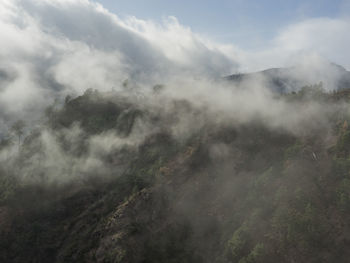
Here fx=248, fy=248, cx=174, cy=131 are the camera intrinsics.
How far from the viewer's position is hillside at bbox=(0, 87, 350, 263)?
19.9 meters

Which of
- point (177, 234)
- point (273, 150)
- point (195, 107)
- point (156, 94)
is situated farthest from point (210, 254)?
point (156, 94)

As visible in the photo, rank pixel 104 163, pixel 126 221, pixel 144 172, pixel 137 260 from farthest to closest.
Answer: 1. pixel 104 163
2. pixel 144 172
3. pixel 126 221
4. pixel 137 260

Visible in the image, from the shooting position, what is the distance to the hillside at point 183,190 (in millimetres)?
19922

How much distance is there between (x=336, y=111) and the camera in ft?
100

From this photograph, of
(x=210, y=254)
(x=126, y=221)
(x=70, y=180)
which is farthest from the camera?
(x=70, y=180)

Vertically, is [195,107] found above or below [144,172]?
above

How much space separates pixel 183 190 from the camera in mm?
28812

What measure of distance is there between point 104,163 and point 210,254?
2476 centimetres

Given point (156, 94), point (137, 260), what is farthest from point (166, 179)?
point (156, 94)

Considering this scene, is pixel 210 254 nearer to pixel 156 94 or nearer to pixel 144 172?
pixel 144 172

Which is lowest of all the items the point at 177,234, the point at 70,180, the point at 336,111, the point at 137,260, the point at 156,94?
the point at 137,260

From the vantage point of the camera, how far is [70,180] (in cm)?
3694

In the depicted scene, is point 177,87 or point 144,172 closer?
point 144,172

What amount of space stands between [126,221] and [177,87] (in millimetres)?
36844
